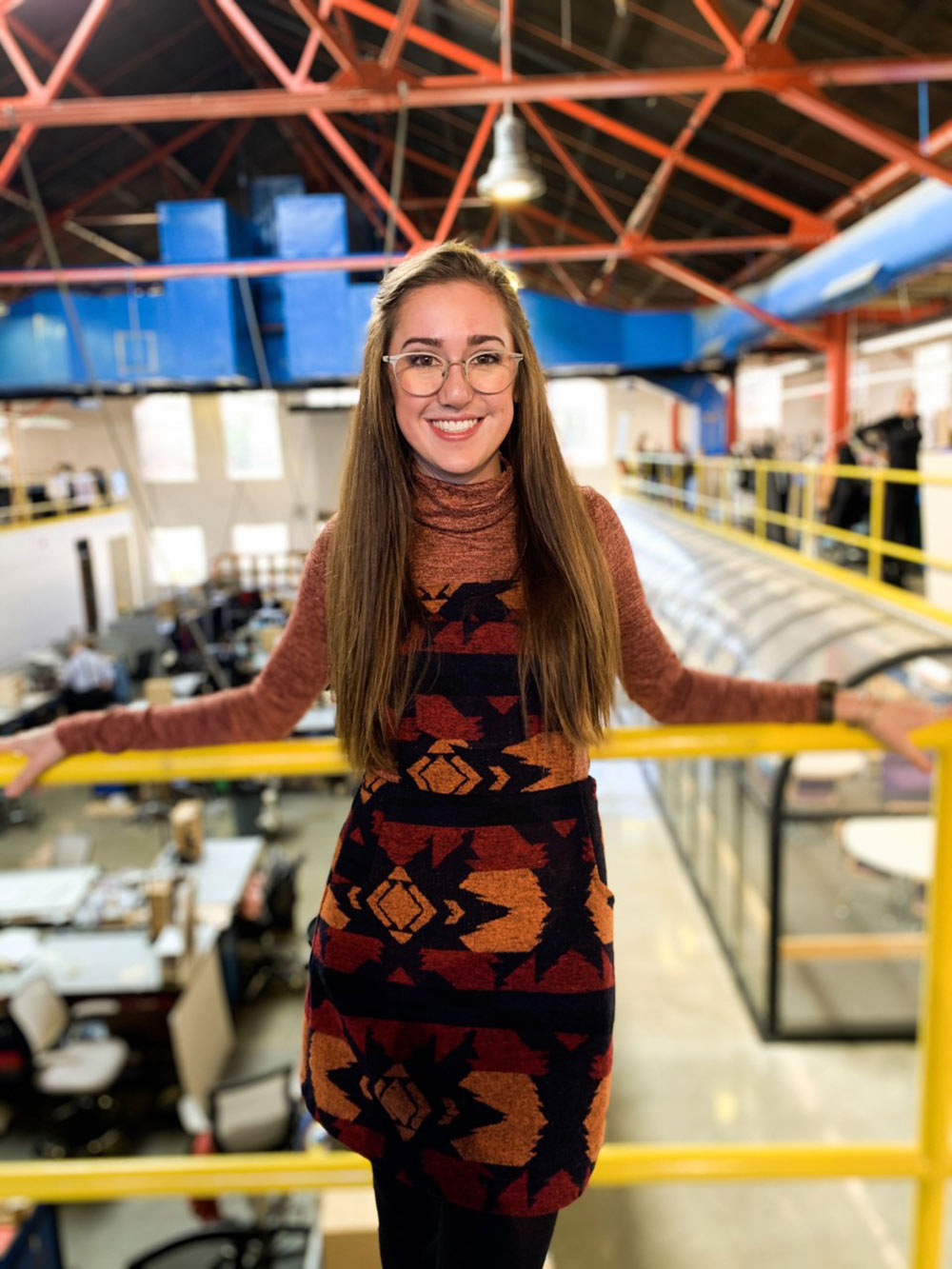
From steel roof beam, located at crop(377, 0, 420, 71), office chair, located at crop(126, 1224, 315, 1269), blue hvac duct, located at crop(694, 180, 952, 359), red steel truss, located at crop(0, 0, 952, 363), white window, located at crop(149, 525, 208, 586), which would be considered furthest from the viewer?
blue hvac duct, located at crop(694, 180, 952, 359)

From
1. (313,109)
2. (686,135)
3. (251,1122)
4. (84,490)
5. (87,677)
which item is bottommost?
(251,1122)

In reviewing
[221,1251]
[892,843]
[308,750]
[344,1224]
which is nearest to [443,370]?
[308,750]

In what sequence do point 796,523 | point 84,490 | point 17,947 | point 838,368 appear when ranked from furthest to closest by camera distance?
point 838,368, point 84,490, point 796,523, point 17,947

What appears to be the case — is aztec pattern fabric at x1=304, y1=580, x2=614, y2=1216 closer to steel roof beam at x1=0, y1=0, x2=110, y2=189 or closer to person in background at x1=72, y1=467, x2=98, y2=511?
steel roof beam at x1=0, y1=0, x2=110, y2=189

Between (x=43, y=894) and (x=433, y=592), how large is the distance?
6.69 meters

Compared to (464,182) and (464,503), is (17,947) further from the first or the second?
(464,503)

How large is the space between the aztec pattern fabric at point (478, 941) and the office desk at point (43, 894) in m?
6.20

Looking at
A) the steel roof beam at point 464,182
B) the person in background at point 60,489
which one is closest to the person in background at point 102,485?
the person in background at point 60,489

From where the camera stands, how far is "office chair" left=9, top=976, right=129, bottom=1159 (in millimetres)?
5113

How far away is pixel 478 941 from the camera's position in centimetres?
92

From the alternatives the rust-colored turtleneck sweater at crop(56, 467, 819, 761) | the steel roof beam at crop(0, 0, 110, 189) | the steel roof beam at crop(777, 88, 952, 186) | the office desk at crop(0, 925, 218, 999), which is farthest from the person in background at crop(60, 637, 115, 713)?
the rust-colored turtleneck sweater at crop(56, 467, 819, 761)

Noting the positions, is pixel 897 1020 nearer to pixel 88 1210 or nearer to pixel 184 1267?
pixel 184 1267

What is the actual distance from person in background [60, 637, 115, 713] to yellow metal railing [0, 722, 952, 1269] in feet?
28.1

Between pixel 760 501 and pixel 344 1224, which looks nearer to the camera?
pixel 344 1224
